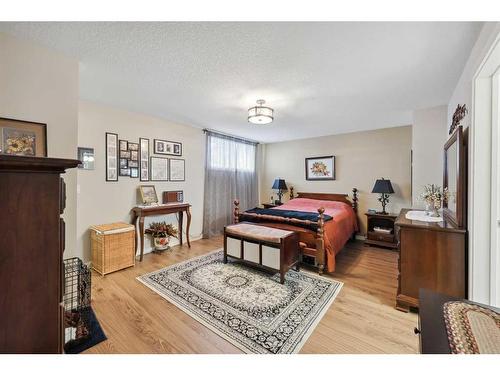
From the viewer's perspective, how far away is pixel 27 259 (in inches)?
25.7

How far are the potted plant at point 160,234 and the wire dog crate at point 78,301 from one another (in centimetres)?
137

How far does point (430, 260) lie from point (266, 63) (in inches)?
87.1

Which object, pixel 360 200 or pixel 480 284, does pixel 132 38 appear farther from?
pixel 360 200

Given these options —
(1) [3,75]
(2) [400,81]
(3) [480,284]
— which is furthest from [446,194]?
(1) [3,75]

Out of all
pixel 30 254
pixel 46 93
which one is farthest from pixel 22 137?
pixel 30 254

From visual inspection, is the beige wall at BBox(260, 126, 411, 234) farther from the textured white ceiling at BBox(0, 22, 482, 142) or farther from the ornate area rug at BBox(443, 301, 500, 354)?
the ornate area rug at BBox(443, 301, 500, 354)

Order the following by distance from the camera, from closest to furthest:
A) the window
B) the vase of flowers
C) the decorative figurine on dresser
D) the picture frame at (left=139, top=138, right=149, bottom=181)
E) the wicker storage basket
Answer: the decorative figurine on dresser
the vase of flowers
the wicker storage basket
the picture frame at (left=139, top=138, right=149, bottom=181)
the window

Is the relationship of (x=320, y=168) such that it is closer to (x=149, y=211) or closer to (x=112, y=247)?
(x=149, y=211)

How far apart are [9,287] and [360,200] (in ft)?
16.0

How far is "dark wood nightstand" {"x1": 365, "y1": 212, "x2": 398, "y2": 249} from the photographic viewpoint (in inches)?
152

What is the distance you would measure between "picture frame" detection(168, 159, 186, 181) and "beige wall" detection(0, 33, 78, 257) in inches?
75.6

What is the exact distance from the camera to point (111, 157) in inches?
121

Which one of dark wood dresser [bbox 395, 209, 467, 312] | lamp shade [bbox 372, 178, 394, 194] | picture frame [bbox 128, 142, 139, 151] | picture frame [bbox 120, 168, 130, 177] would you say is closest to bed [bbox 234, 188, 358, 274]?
lamp shade [bbox 372, 178, 394, 194]

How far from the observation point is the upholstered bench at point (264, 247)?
2.54 meters
